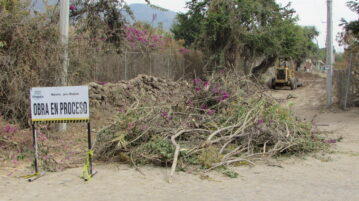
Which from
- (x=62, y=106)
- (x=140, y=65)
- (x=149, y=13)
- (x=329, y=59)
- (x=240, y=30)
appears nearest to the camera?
(x=62, y=106)

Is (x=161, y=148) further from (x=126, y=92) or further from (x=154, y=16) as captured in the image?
(x=154, y=16)

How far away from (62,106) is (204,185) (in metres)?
2.51

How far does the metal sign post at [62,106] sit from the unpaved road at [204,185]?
37cm

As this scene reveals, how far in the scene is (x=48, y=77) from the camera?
916 cm

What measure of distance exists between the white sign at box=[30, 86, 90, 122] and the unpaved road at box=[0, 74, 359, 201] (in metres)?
0.96

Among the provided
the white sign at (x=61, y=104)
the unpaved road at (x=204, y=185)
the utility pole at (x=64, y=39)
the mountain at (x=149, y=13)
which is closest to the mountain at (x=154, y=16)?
the mountain at (x=149, y=13)

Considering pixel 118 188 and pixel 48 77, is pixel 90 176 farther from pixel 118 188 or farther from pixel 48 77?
pixel 48 77

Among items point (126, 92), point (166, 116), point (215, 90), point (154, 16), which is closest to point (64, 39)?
point (166, 116)

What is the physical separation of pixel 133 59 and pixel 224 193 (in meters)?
12.0

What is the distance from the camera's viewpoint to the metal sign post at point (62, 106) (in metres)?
6.12

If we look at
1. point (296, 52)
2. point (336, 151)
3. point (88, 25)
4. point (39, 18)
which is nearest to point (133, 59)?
point (88, 25)

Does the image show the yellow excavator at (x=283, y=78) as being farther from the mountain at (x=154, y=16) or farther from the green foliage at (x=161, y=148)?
the green foliage at (x=161, y=148)

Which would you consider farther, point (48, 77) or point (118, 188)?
point (48, 77)

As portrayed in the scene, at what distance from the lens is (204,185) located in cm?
584
